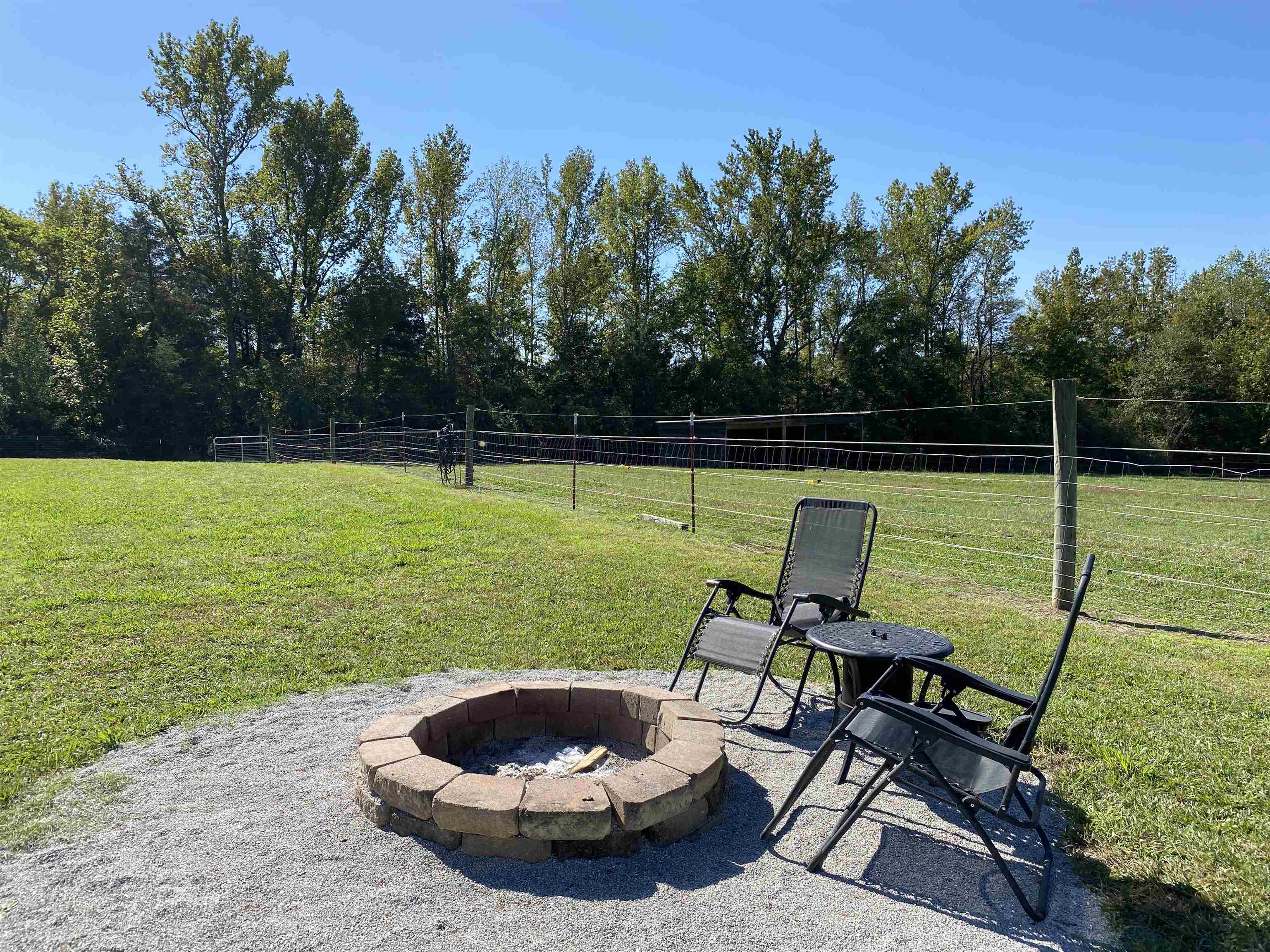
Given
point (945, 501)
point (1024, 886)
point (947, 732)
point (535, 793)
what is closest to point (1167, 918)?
point (1024, 886)

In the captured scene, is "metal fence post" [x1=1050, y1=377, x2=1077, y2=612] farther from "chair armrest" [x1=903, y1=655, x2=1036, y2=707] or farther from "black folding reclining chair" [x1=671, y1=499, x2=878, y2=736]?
"chair armrest" [x1=903, y1=655, x2=1036, y2=707]

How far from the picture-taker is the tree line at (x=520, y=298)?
29.3m

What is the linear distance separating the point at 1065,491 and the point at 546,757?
4.36 meters

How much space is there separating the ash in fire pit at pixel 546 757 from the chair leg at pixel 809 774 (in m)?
0.67

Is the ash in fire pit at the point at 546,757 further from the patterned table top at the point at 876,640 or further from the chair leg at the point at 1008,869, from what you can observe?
the chair leg at the point at 1008,869

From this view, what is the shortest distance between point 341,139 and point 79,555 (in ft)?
95.3

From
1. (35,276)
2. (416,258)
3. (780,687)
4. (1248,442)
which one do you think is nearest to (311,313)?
(416,258)

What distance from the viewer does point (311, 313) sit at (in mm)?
31578

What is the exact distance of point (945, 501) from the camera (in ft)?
48.4

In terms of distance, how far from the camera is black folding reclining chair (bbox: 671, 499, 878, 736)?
11.6ft

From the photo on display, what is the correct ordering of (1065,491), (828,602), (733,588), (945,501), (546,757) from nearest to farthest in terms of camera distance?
(546,757)
(828,602)
(733,588)
(1065,491)
(945,501)

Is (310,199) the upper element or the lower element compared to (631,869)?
upper

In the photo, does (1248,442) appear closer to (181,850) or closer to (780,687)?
(780,687)

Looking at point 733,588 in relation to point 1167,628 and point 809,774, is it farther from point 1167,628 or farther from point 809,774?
point 1167,628
